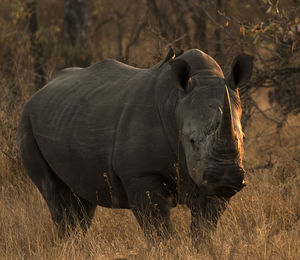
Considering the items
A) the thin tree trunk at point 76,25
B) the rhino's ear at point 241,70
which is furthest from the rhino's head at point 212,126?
the thin tree trunk at point 76,25

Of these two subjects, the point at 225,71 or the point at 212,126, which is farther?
the point at 225,71

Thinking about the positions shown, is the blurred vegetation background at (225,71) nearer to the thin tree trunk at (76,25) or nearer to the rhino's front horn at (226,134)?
the thin tree trunk at (76,25)

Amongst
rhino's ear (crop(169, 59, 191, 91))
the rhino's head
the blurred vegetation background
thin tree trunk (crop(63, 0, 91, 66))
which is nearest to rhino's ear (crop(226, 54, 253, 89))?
the rhino's head

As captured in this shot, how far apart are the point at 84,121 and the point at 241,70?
1.19 meters

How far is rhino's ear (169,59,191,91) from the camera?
348cm

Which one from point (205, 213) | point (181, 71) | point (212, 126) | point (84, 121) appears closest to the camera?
point (212, 126)

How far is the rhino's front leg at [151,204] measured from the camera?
12.1ft

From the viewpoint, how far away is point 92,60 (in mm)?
9117

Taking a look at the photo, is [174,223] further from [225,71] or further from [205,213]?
[225,71]

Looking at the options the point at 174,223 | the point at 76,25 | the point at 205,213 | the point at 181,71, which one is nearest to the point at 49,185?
the point at 174,223

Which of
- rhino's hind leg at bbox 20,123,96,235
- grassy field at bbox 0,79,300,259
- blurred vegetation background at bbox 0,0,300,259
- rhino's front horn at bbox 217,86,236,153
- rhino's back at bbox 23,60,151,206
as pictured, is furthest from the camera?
rhino's hind leg at bbox 20,123,96,235

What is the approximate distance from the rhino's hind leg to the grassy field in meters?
0.10

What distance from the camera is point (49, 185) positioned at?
185 inches

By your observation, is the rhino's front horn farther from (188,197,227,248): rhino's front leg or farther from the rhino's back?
the rhino's back
